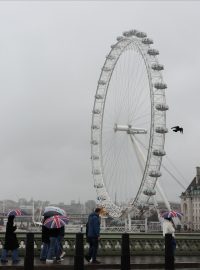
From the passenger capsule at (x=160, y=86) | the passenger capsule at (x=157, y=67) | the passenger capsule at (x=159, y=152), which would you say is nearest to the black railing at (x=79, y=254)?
the passenger capsule at (x=159, y=152)

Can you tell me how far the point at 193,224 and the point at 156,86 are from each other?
87383mm

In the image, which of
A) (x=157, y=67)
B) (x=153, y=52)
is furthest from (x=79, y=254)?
(x=153, y=52)

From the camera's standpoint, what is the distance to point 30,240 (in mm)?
11391

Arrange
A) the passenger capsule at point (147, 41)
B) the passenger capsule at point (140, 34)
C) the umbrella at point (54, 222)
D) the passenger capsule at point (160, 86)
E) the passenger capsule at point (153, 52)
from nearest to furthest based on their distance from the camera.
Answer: the umbrella at point (54, 222)
the passenger capsule at point (160, 86)
the passenger capsule at point (153, 52)
the passenger capsule at point (147, 41)
the passenger capsule at point (140, 34)

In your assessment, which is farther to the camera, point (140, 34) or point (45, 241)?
point (140, 34)

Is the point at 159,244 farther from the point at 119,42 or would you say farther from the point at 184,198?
the point at 184,198

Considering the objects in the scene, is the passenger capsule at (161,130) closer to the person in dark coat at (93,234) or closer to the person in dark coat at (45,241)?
the person in dark coat at (93,234)

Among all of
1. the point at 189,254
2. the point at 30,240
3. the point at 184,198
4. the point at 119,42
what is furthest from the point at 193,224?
the point at 30,240

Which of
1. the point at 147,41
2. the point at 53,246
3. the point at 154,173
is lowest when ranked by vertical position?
the point at 53,246

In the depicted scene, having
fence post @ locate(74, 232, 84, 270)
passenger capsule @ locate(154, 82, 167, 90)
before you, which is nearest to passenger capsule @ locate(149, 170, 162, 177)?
passenger capsule @ locate(154, 82, 167, 90)

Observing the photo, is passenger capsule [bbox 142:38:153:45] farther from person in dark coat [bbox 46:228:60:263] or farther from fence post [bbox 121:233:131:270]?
fence post [bbox 121:233:131:270]

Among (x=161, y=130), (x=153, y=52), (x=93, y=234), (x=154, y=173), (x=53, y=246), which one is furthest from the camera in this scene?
(x=153, y=52)

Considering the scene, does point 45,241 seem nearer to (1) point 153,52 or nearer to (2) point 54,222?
(2) point 54,222

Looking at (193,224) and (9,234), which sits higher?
(193,224)
